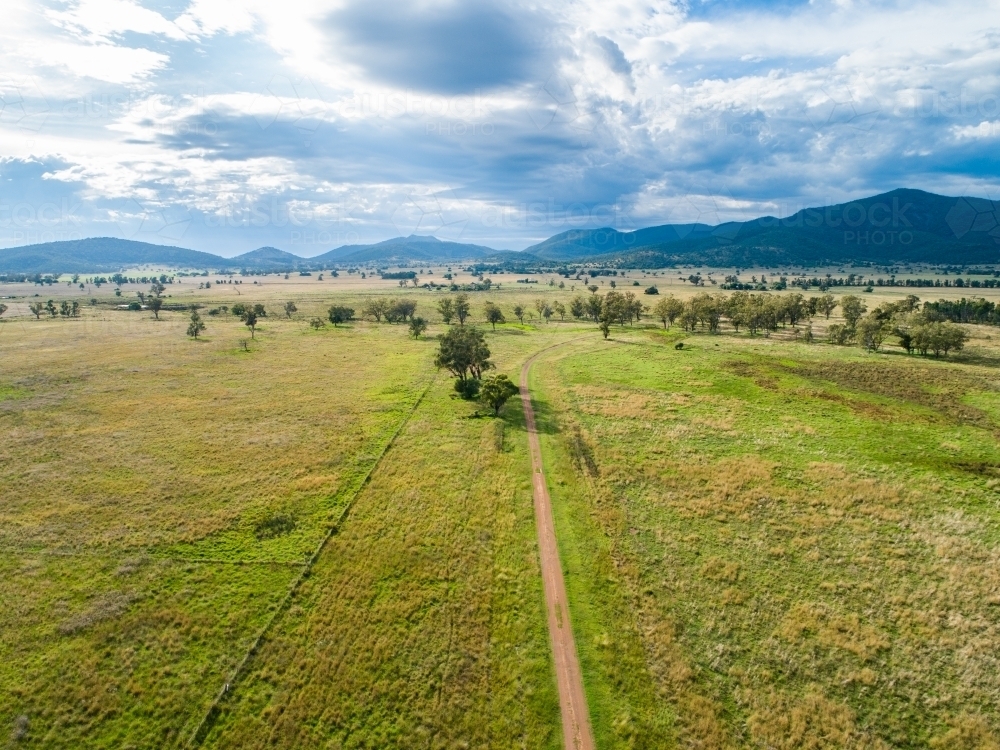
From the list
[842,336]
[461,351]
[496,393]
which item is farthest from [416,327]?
[842,336]

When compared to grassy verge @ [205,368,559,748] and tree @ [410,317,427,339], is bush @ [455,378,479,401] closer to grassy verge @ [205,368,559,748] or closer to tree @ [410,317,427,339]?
grassy verge @ [205,368,559,748]

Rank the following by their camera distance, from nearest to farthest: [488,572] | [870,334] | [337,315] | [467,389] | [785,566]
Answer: [488,572] → [785,566] → [467,389] → [870,334] → [337,315]

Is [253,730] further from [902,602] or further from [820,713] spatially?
[902,602]

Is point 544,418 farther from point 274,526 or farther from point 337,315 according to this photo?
point 337,315

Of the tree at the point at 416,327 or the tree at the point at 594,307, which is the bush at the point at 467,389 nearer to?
the tree at the point at 416,327

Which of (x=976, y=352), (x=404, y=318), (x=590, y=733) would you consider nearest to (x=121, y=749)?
(x=590, y=733)

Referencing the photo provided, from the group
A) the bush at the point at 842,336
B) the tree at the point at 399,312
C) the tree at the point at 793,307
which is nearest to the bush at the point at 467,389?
the bush at the point at 842,336
